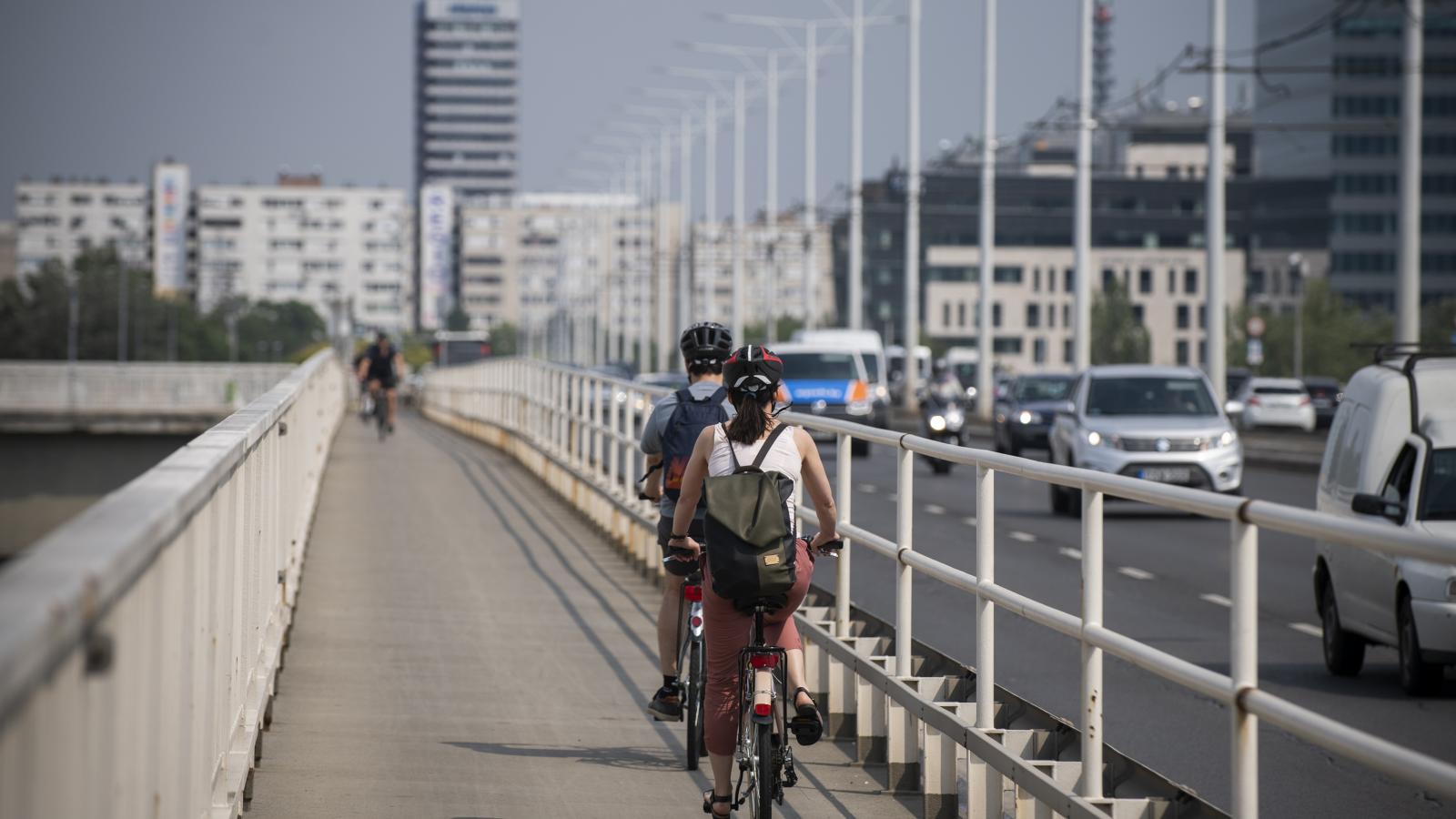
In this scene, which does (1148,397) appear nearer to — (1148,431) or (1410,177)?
(1148,431)

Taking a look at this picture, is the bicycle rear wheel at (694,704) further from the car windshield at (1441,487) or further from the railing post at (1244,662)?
the car windshield at (1441,487)

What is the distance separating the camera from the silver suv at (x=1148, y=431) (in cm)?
2361

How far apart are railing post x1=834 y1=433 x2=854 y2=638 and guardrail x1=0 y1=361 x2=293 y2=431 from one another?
6127 cm

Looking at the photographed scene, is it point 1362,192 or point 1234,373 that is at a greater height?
point 1362,192

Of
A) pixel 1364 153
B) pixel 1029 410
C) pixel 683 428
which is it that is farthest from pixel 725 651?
pixel 1364 153

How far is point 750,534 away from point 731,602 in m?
0.40

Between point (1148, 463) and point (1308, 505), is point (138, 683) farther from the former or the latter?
point (1308, 505)

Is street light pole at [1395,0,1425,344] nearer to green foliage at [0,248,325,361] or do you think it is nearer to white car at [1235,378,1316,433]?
white car at [1235,378,1316,433]

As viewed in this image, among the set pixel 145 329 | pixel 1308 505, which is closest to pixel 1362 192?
pixel 145 329

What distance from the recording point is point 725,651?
6.72 metres

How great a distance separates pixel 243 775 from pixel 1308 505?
20003 millimetres

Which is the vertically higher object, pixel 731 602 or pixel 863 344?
pixel 863 344

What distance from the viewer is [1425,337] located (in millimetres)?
88562

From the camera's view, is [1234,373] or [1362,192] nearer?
[1234,373]
